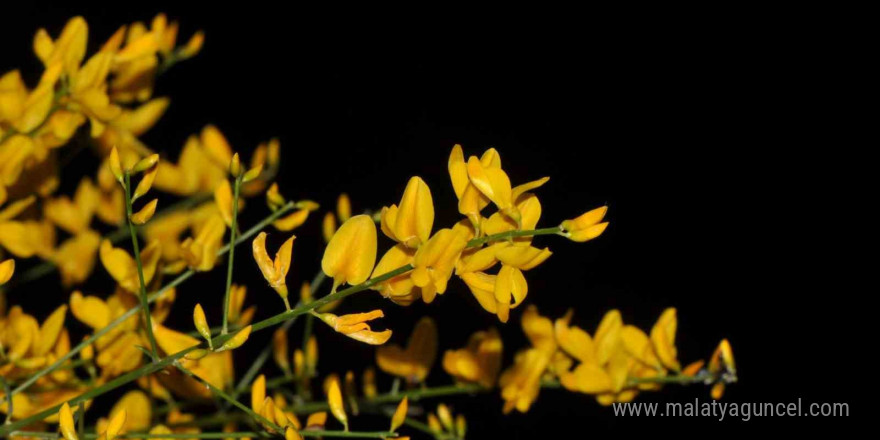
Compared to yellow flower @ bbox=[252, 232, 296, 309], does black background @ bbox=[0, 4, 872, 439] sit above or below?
above

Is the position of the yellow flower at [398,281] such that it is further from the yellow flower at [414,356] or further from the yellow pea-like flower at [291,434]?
the yellow flower at [414,356]

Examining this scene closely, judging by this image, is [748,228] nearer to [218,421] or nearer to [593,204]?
[593,204]

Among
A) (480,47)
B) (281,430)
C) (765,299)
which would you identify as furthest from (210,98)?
(281,430)

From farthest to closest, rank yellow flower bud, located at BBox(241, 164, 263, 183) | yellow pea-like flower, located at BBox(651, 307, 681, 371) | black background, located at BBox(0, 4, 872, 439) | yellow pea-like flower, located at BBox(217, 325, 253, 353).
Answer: black background, located at BBox(0, 4, 872, 439) → yellow pea-like flower, located at BBox(651, 307, 681, 371) → yellow flower bud, located at BBox(241, 164, 263, 183) → yellow pea-like flower, located at BBox(217, 325, 253, 353)

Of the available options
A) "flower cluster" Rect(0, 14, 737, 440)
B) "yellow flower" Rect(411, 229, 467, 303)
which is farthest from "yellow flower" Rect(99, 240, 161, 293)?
"yellow flower" Rect(411, 229, 467, 303)

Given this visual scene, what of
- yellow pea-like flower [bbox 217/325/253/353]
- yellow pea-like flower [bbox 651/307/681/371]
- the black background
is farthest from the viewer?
the black background

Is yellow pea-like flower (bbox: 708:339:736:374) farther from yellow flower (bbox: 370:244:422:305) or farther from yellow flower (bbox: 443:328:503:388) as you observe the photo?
yellow flower (bbox: 370:244:422:305)

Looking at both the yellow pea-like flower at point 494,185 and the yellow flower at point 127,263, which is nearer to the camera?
the yellow pea-like flower at point 494,185

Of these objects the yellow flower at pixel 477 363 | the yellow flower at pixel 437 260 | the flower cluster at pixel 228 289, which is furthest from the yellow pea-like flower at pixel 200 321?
the yellow flower at pixel 477 363
